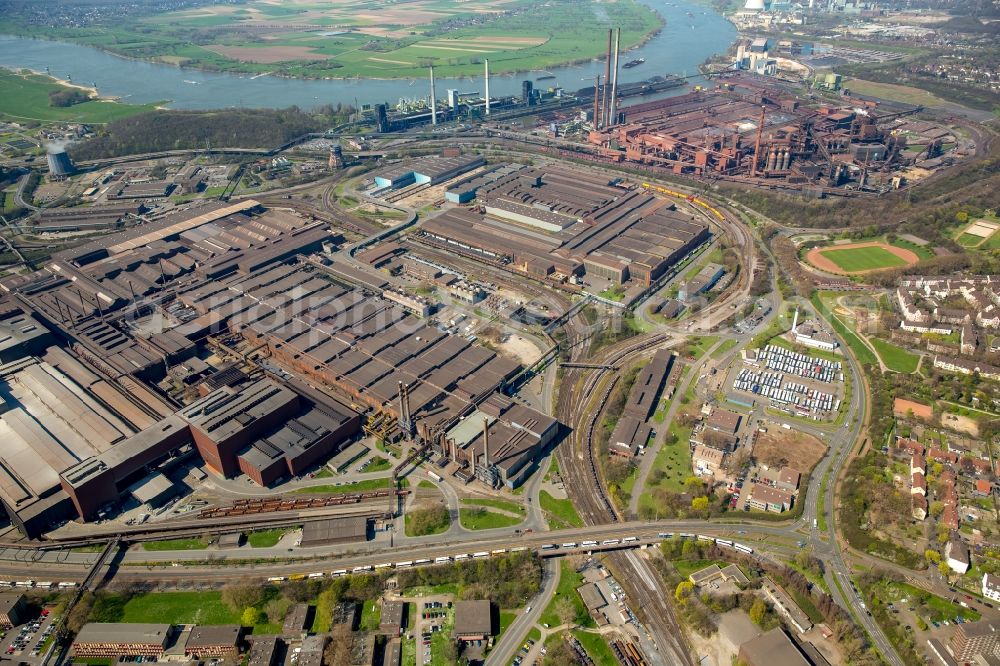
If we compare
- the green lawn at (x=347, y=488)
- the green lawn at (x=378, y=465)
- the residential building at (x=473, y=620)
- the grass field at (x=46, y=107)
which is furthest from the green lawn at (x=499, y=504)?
the grass field at (x=46, y=107)

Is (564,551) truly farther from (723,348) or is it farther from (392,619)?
(723,348)

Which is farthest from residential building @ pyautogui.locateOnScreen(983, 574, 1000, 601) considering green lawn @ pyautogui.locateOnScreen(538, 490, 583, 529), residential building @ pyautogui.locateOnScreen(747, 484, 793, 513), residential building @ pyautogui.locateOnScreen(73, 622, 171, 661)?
residential building @ pyautogui.locateOnScreen(73, 622, 171, 661)

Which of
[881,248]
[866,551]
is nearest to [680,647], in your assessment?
[866,551]

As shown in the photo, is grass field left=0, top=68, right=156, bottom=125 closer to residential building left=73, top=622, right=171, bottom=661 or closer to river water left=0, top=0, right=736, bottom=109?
river water left=0, top=0, right=736, bottom=109

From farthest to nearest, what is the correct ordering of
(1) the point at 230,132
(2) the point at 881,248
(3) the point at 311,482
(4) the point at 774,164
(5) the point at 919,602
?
1. (1) the point at 230,132
2. (4) the point at 774,164
3. (2) the point at 881,248
4. (3) the point at 311,482
5. (5) the point at 919,602

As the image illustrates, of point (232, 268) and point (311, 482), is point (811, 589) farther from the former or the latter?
point (232, 268)

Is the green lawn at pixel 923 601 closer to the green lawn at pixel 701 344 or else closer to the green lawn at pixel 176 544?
the green lawn at pixel 701 344
